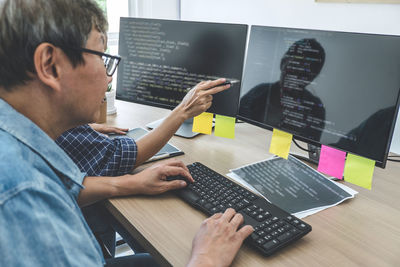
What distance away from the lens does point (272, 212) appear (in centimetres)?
84

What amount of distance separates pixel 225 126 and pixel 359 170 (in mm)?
486

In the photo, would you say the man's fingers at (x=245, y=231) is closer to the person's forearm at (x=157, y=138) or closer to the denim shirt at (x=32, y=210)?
the denim shirt at (x=32, y=210)

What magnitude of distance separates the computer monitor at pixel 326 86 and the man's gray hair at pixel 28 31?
651 mm

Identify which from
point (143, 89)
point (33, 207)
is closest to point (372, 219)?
point (33, 207)

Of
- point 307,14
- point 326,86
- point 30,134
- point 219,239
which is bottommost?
point 219,239

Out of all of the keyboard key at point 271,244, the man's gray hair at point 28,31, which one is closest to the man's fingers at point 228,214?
the keyboard key at point 271,244

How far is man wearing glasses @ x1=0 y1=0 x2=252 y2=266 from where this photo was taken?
0.50m

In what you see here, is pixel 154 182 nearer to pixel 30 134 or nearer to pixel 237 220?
pixel 237 220

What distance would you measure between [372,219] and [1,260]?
0.79m

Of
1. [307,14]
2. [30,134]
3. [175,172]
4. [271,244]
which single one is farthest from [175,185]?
[307,14]

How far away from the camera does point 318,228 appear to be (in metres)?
0.82

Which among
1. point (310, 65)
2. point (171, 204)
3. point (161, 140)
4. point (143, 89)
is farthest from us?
point (143, 89)

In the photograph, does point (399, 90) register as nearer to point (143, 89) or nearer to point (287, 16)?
point (287, 16)

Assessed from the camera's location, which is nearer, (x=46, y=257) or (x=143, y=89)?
(x=46, y=257)
